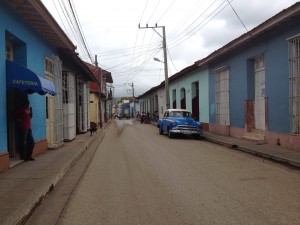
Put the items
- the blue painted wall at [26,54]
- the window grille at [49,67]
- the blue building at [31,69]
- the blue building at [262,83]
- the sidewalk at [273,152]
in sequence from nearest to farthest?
the blue painted wall at [26,54] < the blue building at [31,69] < the sidewalk at [273,152] < the blue building at [262,83] < the window grille at [49,67]

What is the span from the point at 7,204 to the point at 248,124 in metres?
13.2

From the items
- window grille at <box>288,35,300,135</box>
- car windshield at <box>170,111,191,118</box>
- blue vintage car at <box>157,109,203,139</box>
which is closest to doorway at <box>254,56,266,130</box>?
window grille at <box>288,35,300,135</box>

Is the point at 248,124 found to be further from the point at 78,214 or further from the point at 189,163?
the point at 78,214

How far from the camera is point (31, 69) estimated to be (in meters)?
11.9

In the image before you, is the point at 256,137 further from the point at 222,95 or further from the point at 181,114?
the point at 181,114

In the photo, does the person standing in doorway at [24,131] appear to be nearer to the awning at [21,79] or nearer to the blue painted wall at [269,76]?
the awning at [21,79]

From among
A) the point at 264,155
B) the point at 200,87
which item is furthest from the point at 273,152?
the point at 200,87

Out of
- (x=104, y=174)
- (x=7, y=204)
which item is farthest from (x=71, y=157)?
(x=7, y=204)

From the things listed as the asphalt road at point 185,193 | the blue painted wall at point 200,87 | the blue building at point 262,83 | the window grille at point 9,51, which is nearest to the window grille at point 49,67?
the window grille at point 9,51

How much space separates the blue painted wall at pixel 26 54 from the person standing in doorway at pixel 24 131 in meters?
1.00

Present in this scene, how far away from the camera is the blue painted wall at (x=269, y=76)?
13.6m

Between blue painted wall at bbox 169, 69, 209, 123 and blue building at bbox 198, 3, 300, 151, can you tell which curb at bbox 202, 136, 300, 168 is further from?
blue painted wall at bbox 169, 69, 209, 123

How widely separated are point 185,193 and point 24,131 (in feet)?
17.7

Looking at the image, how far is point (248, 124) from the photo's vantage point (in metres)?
17.5
